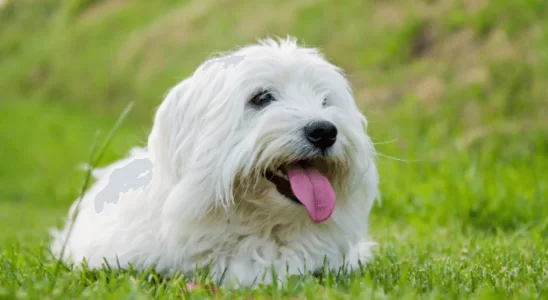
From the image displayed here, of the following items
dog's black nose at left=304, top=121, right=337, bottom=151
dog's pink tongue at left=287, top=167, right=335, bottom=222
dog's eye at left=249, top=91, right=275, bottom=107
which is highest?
dog's eye at left=249, top=91, right=275, bottom=107

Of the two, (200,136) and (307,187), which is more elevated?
(200,136)

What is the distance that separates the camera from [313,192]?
313cm

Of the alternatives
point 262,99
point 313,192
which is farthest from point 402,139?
point 313,192

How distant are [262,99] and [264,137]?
1.04 feet

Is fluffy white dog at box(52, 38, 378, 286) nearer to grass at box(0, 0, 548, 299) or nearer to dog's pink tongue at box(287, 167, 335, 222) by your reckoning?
dog's pink tongue at box(287, 167, 335, 222)

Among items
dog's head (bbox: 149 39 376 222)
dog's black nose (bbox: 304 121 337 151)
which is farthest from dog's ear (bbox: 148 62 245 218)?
dog's black nose (bbox: 304 121 337 151)

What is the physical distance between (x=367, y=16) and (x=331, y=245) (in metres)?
10.0

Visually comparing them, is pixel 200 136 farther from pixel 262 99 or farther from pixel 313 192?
pixel 313 192

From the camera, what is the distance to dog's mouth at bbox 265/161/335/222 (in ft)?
10.2

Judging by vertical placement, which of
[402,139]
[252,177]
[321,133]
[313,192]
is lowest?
[402,139]

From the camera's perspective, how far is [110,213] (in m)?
3.71

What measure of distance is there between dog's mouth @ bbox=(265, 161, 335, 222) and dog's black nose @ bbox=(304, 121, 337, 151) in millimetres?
157

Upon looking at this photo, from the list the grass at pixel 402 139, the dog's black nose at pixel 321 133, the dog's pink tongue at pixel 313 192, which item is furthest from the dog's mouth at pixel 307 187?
the grass at pixel 402 139

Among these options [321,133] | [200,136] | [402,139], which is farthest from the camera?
[402,139]
